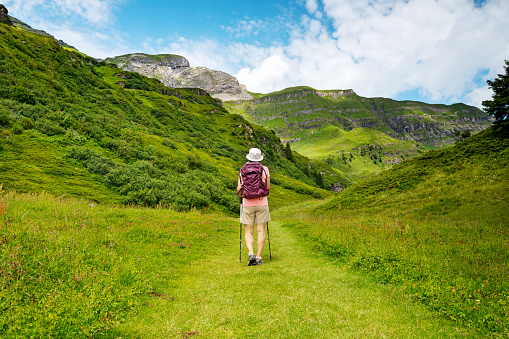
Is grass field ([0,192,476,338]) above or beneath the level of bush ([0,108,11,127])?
beneath

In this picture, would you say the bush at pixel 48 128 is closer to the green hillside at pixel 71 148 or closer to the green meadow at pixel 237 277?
the green hillside at pixel 71 148

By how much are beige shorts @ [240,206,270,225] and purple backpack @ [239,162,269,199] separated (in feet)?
1.53

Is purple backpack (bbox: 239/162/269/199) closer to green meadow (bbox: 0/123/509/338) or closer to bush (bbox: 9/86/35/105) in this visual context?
green meadow (bbox: 0/123/509/338)

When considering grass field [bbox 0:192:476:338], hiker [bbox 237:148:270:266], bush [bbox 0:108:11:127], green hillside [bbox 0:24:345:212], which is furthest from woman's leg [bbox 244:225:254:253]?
bush [bbox 0:108:11:127]

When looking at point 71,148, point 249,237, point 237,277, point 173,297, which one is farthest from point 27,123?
point 237,277

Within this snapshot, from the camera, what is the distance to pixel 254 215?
9211mm

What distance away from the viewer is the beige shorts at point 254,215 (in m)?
9.04

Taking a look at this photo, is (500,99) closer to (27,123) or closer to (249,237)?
(249,237)

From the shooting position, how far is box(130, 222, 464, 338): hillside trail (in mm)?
4184

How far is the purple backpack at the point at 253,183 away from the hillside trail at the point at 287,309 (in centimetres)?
261

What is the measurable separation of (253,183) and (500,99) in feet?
111

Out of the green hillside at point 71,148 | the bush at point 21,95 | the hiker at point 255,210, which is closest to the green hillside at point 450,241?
the hiker at point 255,210

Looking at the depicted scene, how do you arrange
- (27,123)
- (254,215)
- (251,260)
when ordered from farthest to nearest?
(27,123)
(254,215)
(251,260)

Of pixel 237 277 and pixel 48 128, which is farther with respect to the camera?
pixel 48 128
